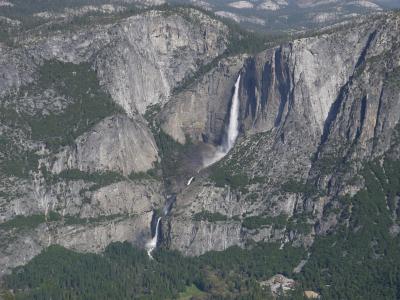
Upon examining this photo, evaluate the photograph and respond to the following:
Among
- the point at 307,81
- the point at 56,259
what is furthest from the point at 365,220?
the point at 56,259

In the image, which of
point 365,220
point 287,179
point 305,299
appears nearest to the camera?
point 305,299

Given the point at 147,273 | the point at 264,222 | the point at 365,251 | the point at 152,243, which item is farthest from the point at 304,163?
the point at 147,273

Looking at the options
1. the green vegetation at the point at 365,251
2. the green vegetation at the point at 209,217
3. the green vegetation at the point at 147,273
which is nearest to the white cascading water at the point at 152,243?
the green vegetation at the point at 147,273

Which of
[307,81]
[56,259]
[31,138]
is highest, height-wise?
[307,81]

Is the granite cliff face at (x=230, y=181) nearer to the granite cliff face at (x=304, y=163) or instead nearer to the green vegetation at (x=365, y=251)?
the granite cliff face at (x=304, y=163)

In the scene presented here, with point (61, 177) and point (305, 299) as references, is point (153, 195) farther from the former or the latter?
point (305, 299)

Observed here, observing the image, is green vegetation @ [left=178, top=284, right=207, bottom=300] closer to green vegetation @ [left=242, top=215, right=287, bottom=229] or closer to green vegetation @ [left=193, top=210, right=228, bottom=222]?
green vegetation @ [left=193, top=210, right=228, bottom=222]
